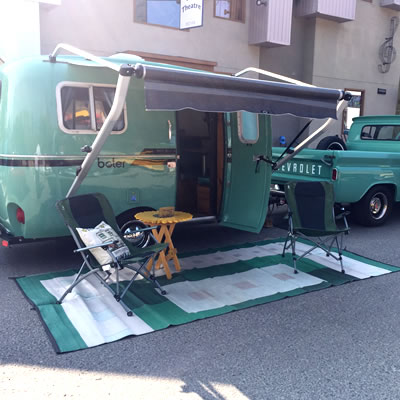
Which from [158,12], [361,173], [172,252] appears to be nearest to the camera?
[172,252]

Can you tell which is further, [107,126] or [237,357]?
[107,126]

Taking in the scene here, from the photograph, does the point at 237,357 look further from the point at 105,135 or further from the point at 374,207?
the point at 374,207

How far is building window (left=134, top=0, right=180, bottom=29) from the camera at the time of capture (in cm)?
Result: 1045

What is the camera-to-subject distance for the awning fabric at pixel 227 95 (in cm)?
346

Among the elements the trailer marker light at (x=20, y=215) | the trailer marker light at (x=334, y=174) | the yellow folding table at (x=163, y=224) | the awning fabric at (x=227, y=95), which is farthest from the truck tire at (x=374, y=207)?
the trailer marker light at (x=20, y=215)

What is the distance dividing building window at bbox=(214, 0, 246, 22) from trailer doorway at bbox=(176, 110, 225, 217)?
6035 mm

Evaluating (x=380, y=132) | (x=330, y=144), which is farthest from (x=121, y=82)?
(x=380, y=132)

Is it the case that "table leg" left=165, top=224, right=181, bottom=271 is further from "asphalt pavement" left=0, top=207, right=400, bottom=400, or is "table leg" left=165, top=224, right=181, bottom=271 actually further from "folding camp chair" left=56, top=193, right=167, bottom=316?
"asphalt pavement" left=0, top=207, right=400, bottom=400

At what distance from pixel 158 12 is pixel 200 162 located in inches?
220

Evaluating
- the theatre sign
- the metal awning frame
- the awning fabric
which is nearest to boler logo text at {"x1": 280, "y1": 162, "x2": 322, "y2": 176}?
the metal awning frame

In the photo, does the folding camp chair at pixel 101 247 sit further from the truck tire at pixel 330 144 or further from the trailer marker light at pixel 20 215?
the truck tire at pixel 330 144

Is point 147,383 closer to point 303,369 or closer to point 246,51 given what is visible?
point 303,369

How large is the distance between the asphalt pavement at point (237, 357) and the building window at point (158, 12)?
799cm

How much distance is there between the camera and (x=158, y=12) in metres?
10.6
